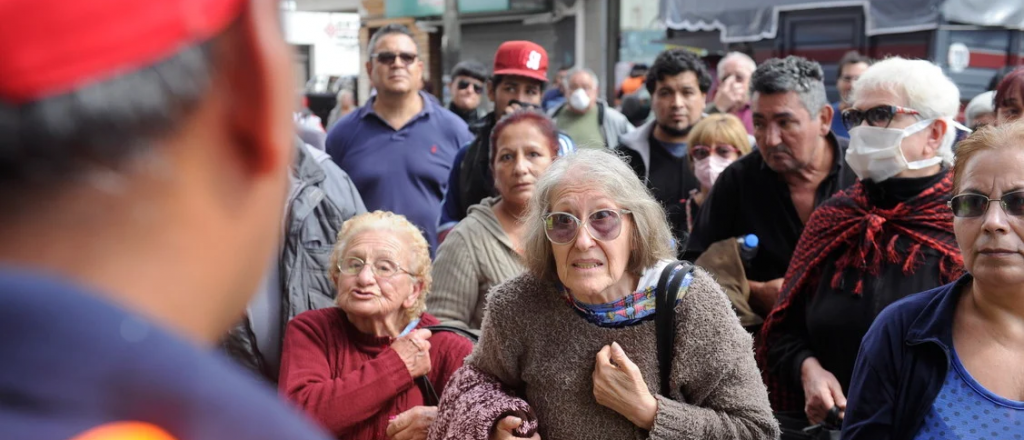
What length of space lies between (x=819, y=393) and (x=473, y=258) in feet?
4.46

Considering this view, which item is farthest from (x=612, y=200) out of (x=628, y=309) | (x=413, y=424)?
(x=413, y=424)

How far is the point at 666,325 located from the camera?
290cm

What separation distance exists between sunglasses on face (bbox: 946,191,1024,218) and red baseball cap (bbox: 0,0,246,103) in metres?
2.59

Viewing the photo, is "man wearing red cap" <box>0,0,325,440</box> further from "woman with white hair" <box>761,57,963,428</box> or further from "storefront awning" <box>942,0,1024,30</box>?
"storefront awning" <box>942,0,1024,30</box>

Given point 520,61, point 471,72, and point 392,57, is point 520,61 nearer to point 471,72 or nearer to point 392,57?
point 392,57

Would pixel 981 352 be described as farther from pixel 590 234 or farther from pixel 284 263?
pixel 284 263

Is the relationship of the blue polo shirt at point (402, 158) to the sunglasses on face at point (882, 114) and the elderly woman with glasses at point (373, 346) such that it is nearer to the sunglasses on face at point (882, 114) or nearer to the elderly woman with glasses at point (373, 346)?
the elderly woman with glasses at point (373, 346)

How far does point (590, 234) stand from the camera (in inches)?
122

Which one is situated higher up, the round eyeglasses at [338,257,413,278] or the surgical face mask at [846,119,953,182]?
the surgical face mask at [846,119,953,182]

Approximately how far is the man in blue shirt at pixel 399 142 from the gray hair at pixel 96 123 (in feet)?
17.1

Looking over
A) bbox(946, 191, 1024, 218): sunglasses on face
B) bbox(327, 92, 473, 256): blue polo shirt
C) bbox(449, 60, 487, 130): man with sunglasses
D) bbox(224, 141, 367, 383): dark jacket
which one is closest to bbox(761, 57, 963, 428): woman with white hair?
bbox(946, 191, 1024, 218): sunglasses on face

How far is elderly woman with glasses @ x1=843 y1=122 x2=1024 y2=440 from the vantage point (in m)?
2.62

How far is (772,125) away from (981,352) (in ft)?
6.43

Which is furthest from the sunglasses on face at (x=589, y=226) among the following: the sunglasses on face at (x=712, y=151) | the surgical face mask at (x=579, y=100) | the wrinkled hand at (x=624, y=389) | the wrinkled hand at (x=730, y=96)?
the surgical face mask at (x=579, y=100)
